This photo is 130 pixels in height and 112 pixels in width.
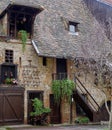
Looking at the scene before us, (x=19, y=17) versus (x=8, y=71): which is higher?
(x=19, y=17)

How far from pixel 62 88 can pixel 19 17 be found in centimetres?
634

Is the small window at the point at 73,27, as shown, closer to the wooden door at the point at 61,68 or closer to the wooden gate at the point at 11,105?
the wooden door at the point at 61,68

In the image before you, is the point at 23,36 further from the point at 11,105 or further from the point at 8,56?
the point at 11,105

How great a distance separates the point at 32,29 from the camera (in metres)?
29.7

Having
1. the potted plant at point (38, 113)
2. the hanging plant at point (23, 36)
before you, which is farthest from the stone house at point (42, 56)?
the potted plant at point (38, 113)

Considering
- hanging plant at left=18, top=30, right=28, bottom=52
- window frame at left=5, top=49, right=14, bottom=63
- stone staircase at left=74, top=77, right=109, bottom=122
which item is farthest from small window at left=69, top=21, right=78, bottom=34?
window frame at left=5, top=49, right=14, bottom=63

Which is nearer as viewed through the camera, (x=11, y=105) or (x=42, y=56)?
(x=11, y=105)

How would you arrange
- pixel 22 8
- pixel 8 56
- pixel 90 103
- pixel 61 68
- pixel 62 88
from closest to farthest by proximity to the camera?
pixel 8 56
pixel 22 8
pixel 62 88
pixel 61 68
pixel 90 103

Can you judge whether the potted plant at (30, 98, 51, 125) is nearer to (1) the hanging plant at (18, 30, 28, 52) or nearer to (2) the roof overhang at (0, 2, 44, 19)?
(1) the hanging plant at (18, 30, 28, 52)

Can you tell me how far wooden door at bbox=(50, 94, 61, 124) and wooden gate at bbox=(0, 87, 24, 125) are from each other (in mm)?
2880

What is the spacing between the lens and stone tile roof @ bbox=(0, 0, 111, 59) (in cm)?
2720

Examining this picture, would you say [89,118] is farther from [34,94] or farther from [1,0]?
[1,0]

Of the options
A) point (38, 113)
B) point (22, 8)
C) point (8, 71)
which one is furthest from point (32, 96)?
point (22, 8)

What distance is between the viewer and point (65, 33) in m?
32.9
